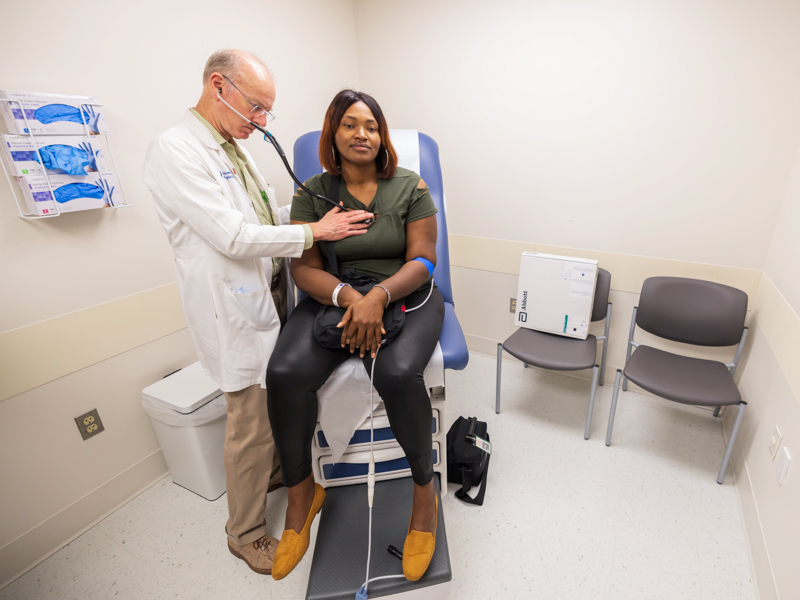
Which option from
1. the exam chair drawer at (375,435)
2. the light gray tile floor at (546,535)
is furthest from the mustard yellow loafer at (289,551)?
the exam chair drawer at (375,435)

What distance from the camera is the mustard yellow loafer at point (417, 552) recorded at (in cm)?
120

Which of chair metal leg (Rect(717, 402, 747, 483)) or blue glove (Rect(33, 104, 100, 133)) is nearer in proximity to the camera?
blue glove (Rect(33, 104, 100, 133))

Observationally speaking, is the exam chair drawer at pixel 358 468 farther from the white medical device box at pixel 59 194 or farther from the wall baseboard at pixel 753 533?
the white medical device box at pixel 59 194

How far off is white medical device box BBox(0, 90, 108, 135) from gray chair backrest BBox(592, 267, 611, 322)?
2.23 metres

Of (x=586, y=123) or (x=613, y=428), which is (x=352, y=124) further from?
(x=613, y=428)

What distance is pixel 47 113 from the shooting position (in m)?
1.32

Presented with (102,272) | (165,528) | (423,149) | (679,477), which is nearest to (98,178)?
(102,272)

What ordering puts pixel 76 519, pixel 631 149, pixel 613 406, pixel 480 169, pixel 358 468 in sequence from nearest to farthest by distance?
1. pixel 358 468
2. pixel 76 519
3. pixel 613 406
4. pixel 631 149
5. pixel 480 169

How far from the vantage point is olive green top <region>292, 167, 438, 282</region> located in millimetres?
1389

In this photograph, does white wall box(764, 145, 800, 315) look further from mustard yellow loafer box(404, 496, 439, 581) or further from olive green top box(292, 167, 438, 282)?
mustard yellow loafer box(404, 496, 439, 581)

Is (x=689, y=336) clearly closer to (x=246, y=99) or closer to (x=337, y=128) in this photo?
(x=337, y=128)

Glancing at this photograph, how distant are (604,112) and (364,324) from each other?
165 centimetres

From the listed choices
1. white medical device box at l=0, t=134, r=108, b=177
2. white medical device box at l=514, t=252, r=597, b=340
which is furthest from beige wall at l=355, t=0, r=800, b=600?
white medical device box at l=0, t=134, r=108, b=177

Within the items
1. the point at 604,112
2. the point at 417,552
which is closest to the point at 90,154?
the point at 417,552
